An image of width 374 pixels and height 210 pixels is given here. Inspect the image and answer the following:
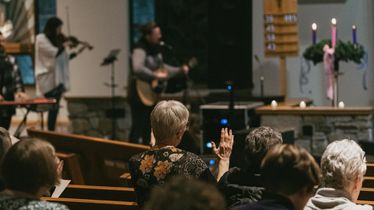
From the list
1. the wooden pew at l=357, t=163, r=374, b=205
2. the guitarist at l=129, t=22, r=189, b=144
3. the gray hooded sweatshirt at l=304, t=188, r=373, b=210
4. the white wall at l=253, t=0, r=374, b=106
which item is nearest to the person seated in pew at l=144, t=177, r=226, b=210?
the gray hooded sweatshirt at l=304, t=188, r=373, b=210

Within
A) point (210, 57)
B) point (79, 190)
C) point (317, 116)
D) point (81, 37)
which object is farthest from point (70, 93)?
point (79, 190)

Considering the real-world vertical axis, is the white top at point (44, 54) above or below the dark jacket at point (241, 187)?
above

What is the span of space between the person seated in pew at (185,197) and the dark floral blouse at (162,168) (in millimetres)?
1400

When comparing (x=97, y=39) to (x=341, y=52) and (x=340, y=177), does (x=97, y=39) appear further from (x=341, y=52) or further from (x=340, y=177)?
(x=340, y=177)

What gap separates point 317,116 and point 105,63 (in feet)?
10.8

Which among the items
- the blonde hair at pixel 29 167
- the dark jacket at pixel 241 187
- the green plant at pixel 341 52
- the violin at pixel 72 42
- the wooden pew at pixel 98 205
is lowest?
the wooden pew at pixel 98 205

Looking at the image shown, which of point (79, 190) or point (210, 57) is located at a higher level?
point (210, 57)

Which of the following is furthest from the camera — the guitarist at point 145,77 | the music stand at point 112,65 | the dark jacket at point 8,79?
the music stand at point 112,65

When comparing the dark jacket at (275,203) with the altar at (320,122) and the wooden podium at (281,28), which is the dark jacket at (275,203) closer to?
the altar at (320,122)

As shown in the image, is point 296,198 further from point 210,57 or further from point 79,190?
point 210,57

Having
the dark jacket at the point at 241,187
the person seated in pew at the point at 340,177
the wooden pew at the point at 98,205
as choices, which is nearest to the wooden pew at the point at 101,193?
the wooden pew at the point at 98,205

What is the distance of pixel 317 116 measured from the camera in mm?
6941

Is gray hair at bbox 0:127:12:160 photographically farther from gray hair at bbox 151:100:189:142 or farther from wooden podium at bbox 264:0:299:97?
wooden podium at bbox 264:0:299:97

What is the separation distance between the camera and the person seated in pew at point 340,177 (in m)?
2.86
